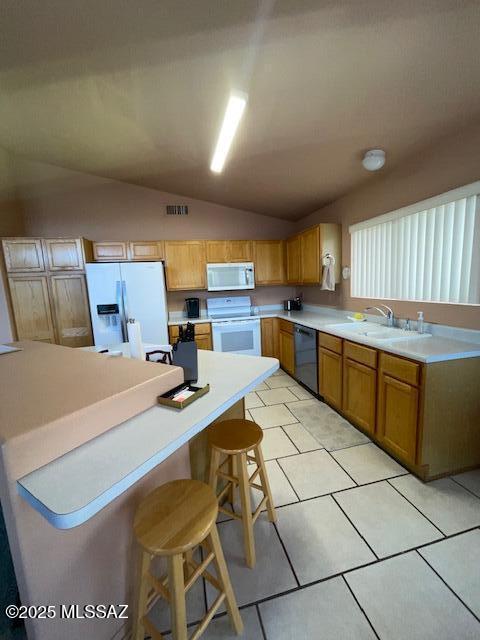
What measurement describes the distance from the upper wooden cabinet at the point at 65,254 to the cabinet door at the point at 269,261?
2.46m

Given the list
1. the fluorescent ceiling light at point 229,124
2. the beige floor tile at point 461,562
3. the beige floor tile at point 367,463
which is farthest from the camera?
the beige floor tile at point 367,463

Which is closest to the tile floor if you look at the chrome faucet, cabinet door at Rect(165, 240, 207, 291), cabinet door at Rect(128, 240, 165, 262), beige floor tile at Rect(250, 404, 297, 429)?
beige floor tile at Rect(250, 404, 297, 429)

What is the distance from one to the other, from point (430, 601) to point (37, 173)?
552cm

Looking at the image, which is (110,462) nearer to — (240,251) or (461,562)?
(461,562)

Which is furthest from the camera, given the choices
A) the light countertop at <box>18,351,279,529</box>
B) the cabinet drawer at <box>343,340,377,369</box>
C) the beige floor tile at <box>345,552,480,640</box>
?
the cabinet drawer at <box>343,340,377,369</box>

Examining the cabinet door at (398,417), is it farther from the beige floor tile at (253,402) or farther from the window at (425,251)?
the beige floor tile at (253,402)

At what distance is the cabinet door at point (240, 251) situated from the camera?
13.7ft

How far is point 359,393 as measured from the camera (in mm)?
2361

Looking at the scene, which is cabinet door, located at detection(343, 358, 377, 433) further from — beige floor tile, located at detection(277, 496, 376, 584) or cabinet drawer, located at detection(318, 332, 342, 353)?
beige floor tile, located at detection(277, 496, 376, 584)

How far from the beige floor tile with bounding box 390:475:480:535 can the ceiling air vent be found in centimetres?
419

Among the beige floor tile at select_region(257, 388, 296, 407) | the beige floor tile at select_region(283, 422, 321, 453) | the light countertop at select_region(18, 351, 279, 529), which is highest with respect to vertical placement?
the light countertop at select_region(18, 351, 279, 529)

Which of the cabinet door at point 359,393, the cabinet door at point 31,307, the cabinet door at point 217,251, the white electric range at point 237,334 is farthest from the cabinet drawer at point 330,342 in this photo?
the cabinet door at point 31,307

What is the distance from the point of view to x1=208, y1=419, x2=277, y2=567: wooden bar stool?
1.29m

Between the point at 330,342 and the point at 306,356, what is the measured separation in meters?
0.60
